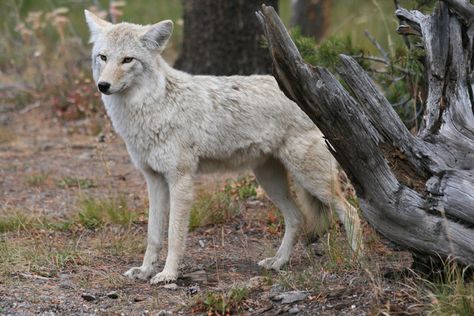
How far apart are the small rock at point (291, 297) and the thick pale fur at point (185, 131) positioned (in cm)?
104

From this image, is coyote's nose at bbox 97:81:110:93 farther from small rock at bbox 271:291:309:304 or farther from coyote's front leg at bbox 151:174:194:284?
small rock at bbox 271:291:309:304

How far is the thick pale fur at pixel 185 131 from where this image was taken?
5.77 m

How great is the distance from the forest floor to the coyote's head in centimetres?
137

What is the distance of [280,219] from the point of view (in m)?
7.21

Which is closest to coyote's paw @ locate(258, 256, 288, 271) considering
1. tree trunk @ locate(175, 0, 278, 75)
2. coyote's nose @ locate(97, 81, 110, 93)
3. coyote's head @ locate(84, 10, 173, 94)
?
coyote's head @ locate(84, 10, 173, 94)

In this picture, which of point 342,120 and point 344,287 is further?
point 344,287

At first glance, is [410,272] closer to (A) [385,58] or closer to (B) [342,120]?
(B) [342,120]

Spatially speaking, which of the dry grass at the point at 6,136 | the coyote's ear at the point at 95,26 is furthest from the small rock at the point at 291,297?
the dry grass at the point at 6,136

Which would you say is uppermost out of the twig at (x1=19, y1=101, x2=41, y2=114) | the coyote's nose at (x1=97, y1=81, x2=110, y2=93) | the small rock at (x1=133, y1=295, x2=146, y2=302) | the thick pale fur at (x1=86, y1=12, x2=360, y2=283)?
the coyote's nose at (x1=97, y1=81, x2=110, y2=93)

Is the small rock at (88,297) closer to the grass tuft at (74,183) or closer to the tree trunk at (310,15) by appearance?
the grass tuft at (74,183)

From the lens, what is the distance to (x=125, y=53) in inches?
227

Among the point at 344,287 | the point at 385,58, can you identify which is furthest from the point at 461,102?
the point at 385,58

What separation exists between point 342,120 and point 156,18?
12.2 meters

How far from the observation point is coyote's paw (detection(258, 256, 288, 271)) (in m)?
6.05
